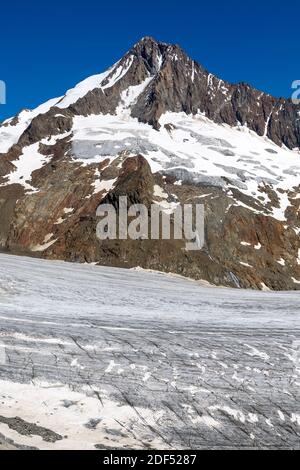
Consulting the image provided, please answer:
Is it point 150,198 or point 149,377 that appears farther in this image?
point 150,198

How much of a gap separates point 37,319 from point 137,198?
9574 centimetres

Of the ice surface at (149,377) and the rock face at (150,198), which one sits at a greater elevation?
the rock face at (150,198)

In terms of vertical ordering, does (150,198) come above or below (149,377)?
above

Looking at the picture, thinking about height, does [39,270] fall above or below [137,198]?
below

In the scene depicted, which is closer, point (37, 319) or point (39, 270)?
point (37, 319)

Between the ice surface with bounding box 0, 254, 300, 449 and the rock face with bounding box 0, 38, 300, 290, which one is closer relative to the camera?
the ice surface with bounding box 0, 254, 300, 449

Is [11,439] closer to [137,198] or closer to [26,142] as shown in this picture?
[137,198]

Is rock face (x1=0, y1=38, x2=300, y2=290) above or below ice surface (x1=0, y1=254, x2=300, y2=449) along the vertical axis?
above

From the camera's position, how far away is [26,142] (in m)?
180

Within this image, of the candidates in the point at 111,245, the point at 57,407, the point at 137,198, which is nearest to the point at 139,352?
the point at 57,407

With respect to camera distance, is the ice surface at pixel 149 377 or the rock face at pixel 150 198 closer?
the ice surface at pixel 149 377

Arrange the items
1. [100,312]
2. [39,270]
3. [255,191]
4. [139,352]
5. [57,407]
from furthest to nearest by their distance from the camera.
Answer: [255,191], [39,270], [100,312], [139,352], [57,407]
